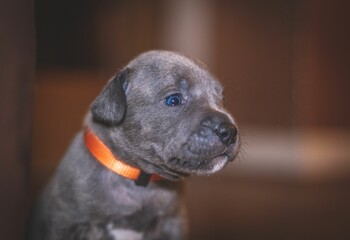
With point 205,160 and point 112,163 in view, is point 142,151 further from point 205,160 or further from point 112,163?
point 205,160

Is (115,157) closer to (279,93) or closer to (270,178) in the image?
(270,178)

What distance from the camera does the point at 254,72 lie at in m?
7.74

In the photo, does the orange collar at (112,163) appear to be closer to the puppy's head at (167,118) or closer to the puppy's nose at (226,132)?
the puppy's head at (167,118)

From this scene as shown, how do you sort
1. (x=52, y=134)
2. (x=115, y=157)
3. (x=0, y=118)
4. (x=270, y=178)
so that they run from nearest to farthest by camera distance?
(x=0, y=118), (x=115, y=157), (x=52, y=134), (x=270, y=178)

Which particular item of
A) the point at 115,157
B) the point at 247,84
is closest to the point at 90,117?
the point at 115,157

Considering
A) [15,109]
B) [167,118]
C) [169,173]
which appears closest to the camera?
[15,109]

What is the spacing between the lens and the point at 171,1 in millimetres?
7840

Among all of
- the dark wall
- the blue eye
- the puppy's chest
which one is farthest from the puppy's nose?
the dark wall

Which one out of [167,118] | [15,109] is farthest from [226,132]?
[15,109]

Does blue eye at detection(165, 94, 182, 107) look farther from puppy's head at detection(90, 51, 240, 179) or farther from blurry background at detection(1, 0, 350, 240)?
blurry background at detection(1, 0, 350, 240)

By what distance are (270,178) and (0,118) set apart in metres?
5.28

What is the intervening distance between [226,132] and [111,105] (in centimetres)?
47

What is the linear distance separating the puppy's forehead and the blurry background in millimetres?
3531

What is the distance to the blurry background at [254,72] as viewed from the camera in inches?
239
